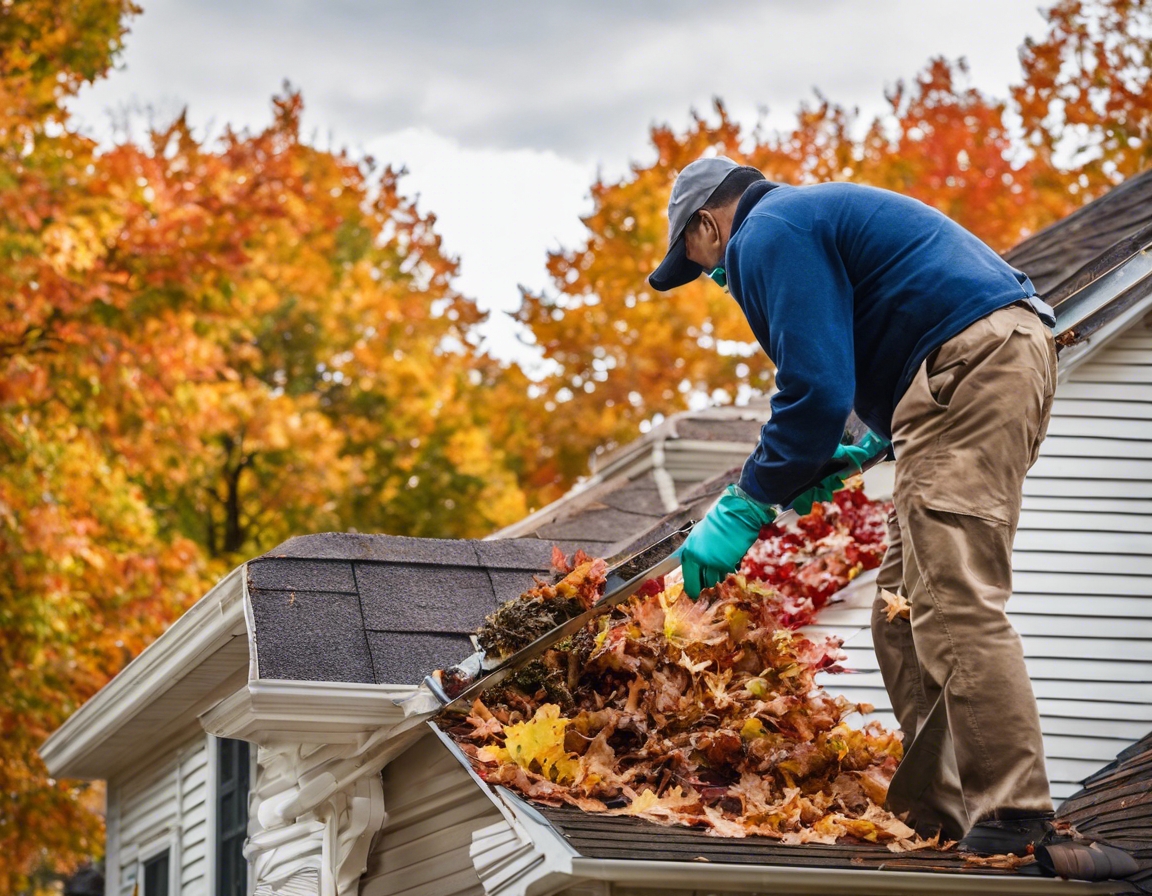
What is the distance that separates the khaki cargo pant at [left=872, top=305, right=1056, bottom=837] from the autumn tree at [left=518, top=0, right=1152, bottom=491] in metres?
14.3

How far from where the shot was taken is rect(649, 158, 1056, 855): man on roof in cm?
341

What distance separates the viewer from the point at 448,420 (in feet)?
72.9

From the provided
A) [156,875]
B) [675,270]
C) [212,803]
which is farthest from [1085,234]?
[156,875]

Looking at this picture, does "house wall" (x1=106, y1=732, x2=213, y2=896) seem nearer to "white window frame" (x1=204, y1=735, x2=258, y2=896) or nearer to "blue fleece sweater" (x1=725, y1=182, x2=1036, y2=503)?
"white window frame" (x1=204, y1=735, x2=258, y2=896)

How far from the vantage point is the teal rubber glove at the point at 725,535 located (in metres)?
3.75

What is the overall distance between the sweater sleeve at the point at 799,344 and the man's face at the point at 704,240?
1.17 ft

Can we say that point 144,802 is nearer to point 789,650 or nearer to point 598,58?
point 789,650

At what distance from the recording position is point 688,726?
13.3ft

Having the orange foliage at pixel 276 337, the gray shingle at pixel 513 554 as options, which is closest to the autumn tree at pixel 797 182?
the orange foliage at pixel 276 337

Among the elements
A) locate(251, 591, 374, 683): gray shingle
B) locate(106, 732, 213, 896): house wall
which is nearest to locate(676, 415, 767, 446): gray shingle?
locate(106, 732, 213, 896): house wall

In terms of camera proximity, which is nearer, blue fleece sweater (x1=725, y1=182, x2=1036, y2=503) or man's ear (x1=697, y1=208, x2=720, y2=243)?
blue fleece sweater (x1=725, y1=182, x2=1036, y2=503)

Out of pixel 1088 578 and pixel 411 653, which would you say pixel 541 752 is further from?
pixel 1088 578

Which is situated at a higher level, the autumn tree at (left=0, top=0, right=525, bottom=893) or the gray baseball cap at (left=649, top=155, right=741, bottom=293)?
the autumn tree at (left=0, top=0, right=525, bottom=893)

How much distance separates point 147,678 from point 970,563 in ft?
15.2
